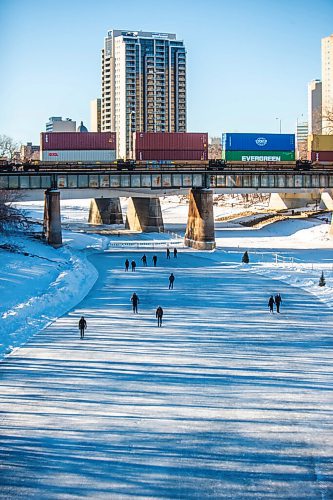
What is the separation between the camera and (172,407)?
19.7 m

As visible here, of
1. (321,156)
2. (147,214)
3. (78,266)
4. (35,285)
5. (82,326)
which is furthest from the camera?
(147,214)

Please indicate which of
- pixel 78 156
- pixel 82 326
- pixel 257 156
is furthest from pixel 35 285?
pixel 257 156

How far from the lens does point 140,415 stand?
19000 millimetres

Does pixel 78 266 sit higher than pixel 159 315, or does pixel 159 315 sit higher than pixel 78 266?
pixel 159 315

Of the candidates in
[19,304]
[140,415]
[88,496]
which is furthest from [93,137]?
[88,496]

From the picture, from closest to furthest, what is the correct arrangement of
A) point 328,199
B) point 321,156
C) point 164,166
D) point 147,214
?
point 164,166 → point 321,156 → point 147,214 → point 328,199

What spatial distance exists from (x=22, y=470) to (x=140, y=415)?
412 cm

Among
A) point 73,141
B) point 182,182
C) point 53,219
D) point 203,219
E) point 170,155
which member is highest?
point 73,141

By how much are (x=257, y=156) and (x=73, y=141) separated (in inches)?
688

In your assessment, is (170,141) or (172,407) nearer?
(172,407)

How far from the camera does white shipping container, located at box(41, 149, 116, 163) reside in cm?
7138

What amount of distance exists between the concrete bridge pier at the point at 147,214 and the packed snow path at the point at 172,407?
60.3 meters

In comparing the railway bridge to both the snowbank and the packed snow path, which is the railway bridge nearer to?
the snowbank

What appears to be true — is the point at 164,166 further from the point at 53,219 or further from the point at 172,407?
the point at 172,407
